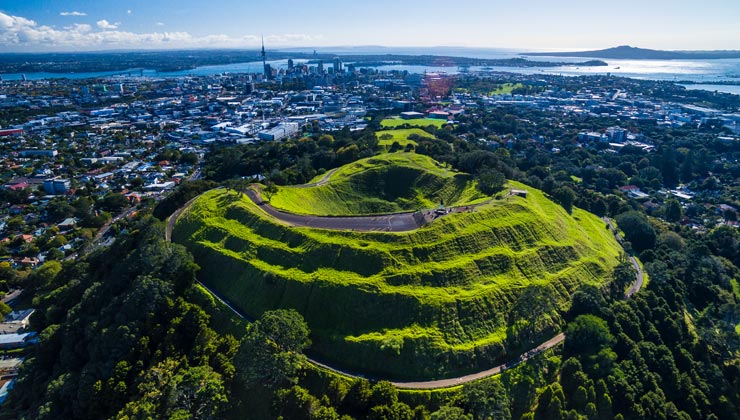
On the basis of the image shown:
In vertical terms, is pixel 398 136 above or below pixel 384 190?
above

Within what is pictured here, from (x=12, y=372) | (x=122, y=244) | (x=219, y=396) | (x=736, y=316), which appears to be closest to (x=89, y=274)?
(x=122, y=244)

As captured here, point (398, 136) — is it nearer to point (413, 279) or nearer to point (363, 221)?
point (363, 221)

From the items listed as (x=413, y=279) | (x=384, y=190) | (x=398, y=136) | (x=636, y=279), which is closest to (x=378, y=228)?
(x=413, y=279)

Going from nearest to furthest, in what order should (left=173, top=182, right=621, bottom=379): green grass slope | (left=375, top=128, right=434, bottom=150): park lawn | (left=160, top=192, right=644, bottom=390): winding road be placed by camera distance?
(left=160, top=192, right=644, bottom=390): winding road → (left=173, top=182, right=621, bottom=379): green grass slope → (left=375, top=128, right=434, bottom=150): park lawn

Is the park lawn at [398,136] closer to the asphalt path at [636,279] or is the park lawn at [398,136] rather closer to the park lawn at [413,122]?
the park lawn at [413,122]

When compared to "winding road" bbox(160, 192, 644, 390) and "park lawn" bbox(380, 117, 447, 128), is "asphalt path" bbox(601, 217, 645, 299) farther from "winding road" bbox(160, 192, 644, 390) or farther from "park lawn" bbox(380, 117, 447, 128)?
"park lawn" bbox(380, 117, 447, 128)

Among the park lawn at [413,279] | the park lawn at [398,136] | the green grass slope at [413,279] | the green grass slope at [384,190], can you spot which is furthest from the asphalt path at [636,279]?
the park lawn at [398,136]

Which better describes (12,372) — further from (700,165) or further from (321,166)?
(700,165)

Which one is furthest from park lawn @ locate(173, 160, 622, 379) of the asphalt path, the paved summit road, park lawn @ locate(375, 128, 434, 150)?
park lawn @ locate(375, 128, 434, 150)
